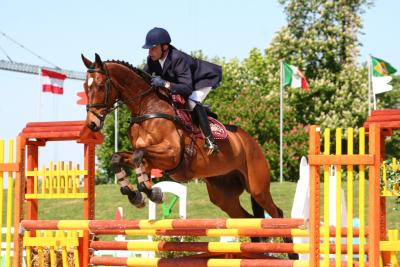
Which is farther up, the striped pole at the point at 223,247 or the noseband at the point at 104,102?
the noseband at the point at 104,102

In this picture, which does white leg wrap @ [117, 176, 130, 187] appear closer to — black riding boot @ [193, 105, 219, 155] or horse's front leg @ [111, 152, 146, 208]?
horse's front leg @ [111, 152, 146, 208]

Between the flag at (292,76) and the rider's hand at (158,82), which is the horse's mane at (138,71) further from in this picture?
the flag at (292,76)

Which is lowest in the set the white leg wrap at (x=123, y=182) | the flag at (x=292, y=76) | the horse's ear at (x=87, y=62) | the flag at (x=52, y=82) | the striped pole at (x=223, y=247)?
the striped pole at (x=223, y=247)

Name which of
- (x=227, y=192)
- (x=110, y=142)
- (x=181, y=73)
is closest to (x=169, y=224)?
(x=181, y=73)

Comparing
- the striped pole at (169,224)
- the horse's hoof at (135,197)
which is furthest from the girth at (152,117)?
the striped pole at (169,224)

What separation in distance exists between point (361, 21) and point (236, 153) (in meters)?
31.3

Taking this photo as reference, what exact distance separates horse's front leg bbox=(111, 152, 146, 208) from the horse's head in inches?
11.3

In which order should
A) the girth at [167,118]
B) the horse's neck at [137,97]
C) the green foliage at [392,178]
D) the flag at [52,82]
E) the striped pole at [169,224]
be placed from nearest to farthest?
the striped pole at [169,224], the green foliage at [392,178], the girth at [167,118], the horse's neck at [137,97], the flag at [52,82]

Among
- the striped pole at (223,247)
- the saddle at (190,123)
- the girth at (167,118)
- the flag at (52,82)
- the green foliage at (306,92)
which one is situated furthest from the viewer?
the green foliage at (306,92)

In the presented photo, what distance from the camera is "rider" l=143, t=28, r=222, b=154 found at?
6.18 m

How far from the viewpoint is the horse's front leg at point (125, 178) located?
222 inches

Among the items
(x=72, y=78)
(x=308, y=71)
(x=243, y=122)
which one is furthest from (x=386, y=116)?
(x=72, y=78)

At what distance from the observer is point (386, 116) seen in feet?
17.5

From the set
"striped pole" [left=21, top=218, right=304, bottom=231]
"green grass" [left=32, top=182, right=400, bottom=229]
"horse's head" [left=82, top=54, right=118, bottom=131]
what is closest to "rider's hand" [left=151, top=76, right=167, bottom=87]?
"horse's head" [left=82, top=54, right=118, bottom=131]
